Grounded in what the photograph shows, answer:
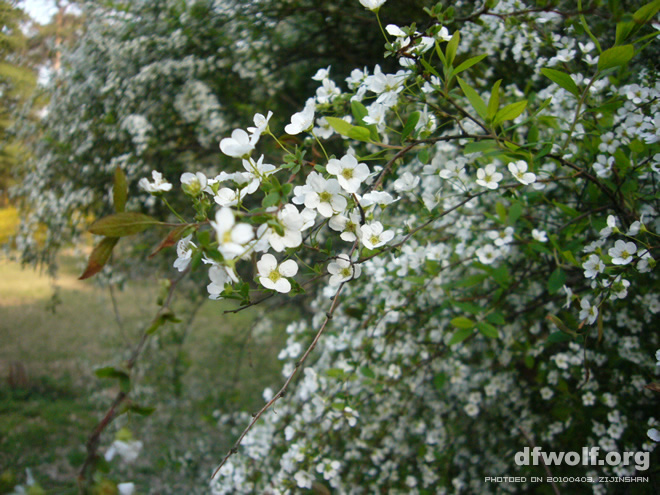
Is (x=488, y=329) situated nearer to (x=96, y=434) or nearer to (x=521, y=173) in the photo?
(x=521, y=173)

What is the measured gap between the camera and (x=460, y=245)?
4.01ft

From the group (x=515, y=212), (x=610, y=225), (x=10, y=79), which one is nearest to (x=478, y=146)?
(x=610, y=225)

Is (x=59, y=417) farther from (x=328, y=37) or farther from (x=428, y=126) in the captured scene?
(x=428, y=126)

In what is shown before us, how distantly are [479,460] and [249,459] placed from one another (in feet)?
3.12

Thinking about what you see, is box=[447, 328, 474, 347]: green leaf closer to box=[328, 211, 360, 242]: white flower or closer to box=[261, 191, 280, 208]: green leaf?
box=[328, 211, 360, 242]: white flower

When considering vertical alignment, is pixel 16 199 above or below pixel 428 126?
below

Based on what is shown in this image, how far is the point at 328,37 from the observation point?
221 centimetres

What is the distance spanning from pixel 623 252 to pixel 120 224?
810 mm

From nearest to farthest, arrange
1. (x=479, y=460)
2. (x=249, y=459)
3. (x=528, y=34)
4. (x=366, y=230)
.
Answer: (x=366, y=230)
(x=528, y=34)
(x=249, y=459)
(x=479, y=460)

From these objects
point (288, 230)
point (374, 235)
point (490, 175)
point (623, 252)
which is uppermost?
point (288, 230)

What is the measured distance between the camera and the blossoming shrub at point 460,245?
0.57 metres

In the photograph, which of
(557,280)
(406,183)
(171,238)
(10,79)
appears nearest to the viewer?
(171,238)

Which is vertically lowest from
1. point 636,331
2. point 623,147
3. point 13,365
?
point 13,365

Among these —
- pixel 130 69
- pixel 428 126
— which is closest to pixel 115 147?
pixel 130 69
